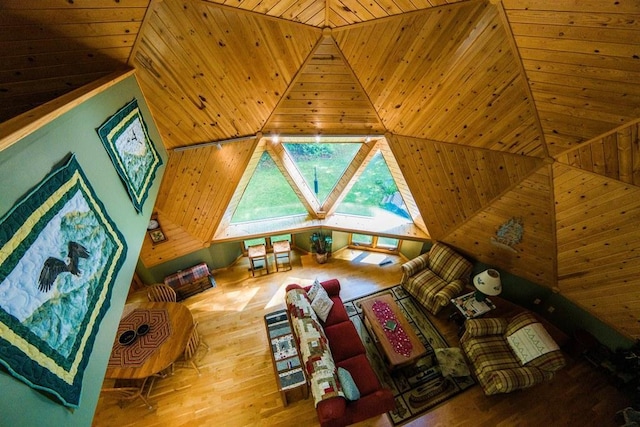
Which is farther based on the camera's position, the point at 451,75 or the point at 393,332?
the point at 393,332

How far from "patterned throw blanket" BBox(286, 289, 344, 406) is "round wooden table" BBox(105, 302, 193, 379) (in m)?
1.62

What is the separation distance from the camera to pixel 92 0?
181 cm

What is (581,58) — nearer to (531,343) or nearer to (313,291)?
(531,343)

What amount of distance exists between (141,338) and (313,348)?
249 cm

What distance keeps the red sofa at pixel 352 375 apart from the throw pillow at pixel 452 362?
117 centimetres

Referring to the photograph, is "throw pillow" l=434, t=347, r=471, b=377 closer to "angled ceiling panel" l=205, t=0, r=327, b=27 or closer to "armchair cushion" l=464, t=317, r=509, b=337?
"armchair cushion" l=464, t=317, r=509, b=337

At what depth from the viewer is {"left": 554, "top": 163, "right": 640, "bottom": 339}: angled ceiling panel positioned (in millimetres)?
2881

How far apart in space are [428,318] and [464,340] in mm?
783

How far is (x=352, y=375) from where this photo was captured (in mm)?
3666

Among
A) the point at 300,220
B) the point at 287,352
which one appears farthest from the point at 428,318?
the point at 300,220

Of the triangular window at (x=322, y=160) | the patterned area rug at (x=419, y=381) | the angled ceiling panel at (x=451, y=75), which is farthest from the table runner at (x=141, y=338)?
the angled ceiling panel at (x=451, y=75)

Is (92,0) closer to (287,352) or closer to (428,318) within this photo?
(287,352)

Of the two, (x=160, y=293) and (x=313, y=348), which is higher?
(x=160, y=293)

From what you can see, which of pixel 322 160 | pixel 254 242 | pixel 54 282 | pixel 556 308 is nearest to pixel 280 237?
pixel 254 242
